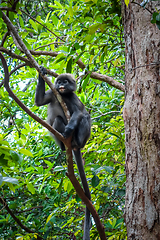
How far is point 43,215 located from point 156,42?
3975mm

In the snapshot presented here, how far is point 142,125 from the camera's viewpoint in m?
2.21

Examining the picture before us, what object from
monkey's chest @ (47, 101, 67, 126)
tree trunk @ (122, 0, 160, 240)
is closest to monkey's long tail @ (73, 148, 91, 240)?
monkey's chest @ (47, 101, 67, 126)

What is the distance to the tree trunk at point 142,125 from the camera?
6.54 ft

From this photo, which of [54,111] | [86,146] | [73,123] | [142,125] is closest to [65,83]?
[54,111]

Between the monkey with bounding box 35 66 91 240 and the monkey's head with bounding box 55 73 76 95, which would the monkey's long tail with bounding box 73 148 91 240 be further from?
the monkey's head with bounding box 55 73 76 95

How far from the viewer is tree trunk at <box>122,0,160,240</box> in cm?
199

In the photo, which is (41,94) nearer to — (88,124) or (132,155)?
(88,124)

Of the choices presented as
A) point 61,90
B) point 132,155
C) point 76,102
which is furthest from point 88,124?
point 132,155

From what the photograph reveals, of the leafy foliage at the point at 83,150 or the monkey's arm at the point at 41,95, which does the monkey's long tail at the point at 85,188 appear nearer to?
the leafy foliage at the point at 83,150

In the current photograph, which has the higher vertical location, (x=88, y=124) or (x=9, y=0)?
(x=9, y=0)

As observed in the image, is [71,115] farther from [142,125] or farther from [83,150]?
[142,125]

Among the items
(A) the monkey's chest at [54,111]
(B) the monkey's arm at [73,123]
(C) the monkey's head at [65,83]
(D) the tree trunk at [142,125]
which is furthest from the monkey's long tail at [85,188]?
(C) the monkey's head at [65,83]

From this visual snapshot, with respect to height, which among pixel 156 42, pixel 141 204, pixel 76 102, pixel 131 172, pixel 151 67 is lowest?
pixel 141 204

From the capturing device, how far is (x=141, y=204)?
2.03m
